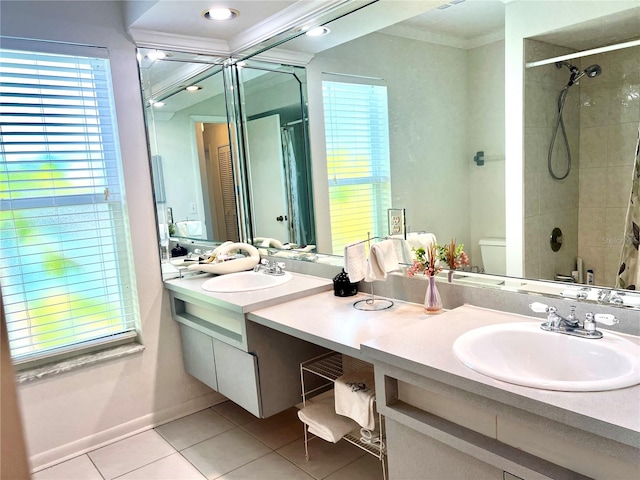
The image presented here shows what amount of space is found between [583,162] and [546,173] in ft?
0.46

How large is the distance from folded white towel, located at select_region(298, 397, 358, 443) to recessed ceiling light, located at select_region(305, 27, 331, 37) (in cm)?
190

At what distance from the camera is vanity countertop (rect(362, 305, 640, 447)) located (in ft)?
3.25

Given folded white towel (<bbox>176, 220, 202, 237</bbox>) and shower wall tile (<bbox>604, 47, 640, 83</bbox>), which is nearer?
shower wall tile (<bbox>604, 47, 640, 83</bbox>)

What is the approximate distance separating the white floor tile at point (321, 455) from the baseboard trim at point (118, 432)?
0.75 metres

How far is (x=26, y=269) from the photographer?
2.30 metres

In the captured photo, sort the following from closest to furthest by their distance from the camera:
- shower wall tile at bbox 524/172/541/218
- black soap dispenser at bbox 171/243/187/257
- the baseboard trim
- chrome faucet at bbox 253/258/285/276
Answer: shower wall tile at bbox 524/172/541/218
the baseboard trim
chrome faucet at bbox 253/258/285/276
black soap dispenser at bbox 171/243/187/257

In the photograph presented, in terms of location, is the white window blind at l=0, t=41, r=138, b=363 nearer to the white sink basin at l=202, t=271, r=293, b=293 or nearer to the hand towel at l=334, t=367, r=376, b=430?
the white sink basin at l=202, t=271, r=293, b=293

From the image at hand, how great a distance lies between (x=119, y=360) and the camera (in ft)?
8.42

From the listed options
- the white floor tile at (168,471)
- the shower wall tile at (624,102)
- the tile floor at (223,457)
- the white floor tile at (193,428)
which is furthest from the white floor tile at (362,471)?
the shower wall tile at (624,102)

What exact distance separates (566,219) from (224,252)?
6.22 ft

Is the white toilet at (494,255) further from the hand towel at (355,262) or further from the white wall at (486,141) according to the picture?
the hand towel at (355,262)

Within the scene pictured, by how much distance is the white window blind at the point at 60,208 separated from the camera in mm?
2242

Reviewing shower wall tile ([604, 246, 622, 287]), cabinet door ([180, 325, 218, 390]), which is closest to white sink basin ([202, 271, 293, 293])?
cabinet door ([180, 325, 218, 390])

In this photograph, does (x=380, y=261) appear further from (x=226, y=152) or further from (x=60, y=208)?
(x=60, y=208)
